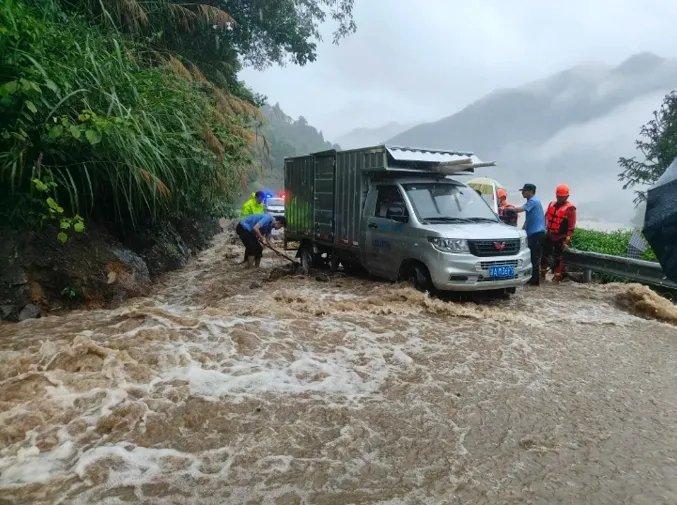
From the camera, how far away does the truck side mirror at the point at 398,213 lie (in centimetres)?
704

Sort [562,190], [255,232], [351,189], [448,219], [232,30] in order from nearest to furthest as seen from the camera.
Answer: [448,219] < [351,189] < [562,190] < [255,232] < [232,30]

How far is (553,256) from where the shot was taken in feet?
30.2

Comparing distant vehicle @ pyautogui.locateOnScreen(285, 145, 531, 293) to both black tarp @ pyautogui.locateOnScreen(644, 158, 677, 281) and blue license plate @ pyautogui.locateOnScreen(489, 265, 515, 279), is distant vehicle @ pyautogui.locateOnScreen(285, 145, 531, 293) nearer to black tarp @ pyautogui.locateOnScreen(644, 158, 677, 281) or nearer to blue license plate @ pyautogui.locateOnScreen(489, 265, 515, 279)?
blue license plate @ pyautogui.locateOnScreen(489, 265, 515, 279)

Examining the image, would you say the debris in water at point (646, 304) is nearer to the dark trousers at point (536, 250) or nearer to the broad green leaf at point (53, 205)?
the dark trousers at point (536, 250)

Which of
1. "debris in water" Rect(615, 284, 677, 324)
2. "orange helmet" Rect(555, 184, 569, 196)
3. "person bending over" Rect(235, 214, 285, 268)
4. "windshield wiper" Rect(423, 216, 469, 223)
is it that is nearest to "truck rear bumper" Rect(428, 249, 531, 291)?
"windshield wiper" Rect(423, 216, 469, 223)

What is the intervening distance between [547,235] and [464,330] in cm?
423

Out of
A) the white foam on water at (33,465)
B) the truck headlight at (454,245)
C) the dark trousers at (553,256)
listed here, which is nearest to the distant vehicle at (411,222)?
the truck headlight at (454,245)

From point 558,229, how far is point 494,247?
2.88 meters

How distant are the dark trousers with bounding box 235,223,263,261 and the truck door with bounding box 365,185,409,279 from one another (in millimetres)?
3019

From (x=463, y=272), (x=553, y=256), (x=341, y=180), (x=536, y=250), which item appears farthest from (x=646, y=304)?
(x=341, y=180)

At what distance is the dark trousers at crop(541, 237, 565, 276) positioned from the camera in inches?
350

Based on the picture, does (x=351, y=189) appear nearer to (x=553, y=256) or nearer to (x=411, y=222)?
(x=411, y=222)

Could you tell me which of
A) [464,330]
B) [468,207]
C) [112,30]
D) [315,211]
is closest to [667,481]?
[464,330]

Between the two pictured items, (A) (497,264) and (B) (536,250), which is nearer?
(A) (497,264)
